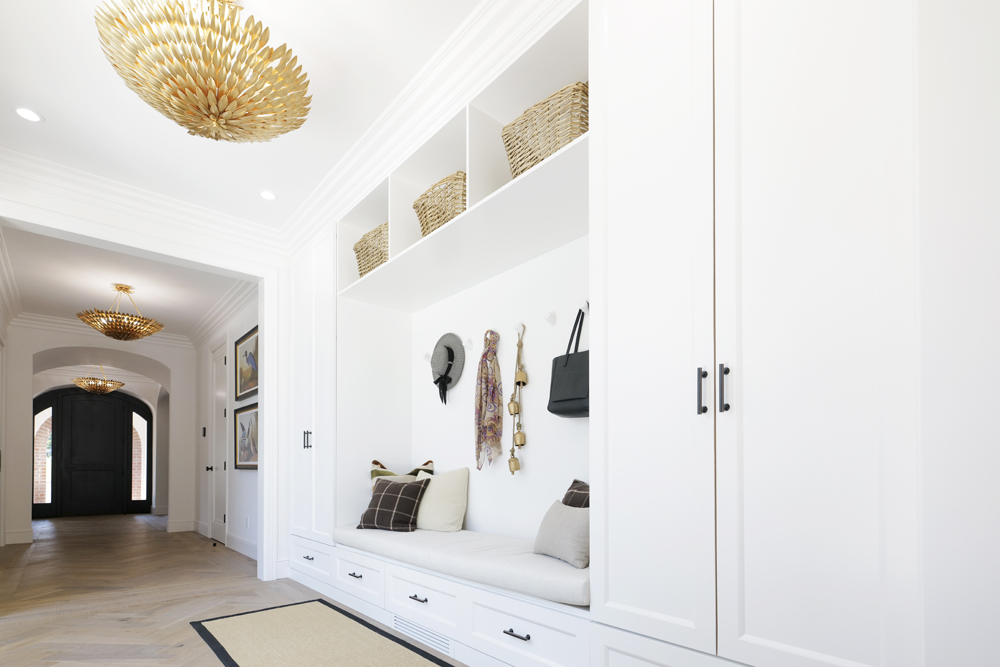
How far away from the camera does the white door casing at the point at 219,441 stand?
704cm

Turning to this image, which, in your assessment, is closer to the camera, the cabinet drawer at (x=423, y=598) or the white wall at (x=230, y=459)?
the cabinet drawer at (x=423, y=598)

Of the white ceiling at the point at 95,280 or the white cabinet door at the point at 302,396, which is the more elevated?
the white ceiling at the point at 95,280

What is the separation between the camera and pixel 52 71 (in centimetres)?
280

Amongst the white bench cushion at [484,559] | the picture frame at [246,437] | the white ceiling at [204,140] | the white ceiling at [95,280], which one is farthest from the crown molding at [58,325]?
the white bench cushion at [484,559]

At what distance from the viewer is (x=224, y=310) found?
696 centimetres

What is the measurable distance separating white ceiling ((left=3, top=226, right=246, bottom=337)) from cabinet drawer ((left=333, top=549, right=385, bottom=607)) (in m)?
3.29

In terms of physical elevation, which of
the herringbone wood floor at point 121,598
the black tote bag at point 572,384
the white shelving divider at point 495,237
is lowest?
the herringbone wood floor at point 121,598

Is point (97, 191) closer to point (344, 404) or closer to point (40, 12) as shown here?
point (40, 12)

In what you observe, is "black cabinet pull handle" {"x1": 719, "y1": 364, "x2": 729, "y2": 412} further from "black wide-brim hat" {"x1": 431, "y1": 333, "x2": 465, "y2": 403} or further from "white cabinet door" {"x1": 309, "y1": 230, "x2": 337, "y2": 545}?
"white cabinet door" {"x1": 309, "y1": 230, "x2": 337, "y2": 545}

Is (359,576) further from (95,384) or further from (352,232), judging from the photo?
(95,384)

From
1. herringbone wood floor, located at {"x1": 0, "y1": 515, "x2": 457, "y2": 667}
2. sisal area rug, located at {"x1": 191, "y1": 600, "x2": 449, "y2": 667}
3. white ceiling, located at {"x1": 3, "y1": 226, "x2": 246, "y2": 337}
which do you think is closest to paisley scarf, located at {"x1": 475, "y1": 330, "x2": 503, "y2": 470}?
sisal area rug, located at {"x1": 191, "y1": 600, "x2": 449, "y2": 667}

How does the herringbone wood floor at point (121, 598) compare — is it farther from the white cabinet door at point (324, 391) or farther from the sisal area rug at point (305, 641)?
the white cabinet door at point (324, 391)

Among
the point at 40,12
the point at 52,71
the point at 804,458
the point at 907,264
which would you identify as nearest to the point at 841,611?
the point at 804,458

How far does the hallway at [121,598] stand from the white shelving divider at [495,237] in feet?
7.06
